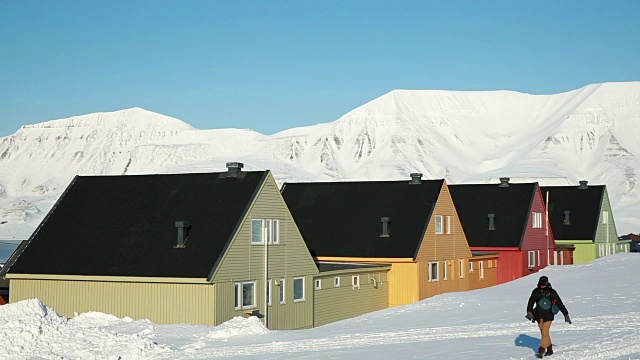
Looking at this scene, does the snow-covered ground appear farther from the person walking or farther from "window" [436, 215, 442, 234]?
"window" [436, 215, 442, 234]

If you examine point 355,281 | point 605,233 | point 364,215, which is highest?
point 364,215

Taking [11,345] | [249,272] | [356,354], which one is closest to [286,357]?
[356,354]

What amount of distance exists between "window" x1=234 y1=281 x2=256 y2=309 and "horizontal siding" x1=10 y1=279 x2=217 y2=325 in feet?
5.58

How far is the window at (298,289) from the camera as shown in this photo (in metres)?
37.3

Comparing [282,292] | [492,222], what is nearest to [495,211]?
[492,222]

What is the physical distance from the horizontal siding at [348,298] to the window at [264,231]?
3709mm

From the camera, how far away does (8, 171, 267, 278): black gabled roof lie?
33.5 m

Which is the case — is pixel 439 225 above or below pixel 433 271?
above

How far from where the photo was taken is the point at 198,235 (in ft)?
112

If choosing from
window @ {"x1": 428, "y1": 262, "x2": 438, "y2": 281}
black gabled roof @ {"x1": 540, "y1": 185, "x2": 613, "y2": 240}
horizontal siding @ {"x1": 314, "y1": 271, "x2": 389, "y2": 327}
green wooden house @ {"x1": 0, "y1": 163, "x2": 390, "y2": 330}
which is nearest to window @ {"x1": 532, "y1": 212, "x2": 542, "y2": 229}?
black gabled roof @ {"x1": 540, "y1": 185, "x2": 613, "y2": 240}

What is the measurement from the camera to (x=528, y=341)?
2445 cm

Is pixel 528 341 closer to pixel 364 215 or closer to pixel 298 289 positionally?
pixel 298 289

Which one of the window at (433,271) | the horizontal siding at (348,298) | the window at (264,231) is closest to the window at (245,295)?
the window at (264,231)

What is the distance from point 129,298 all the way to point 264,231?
574cm
